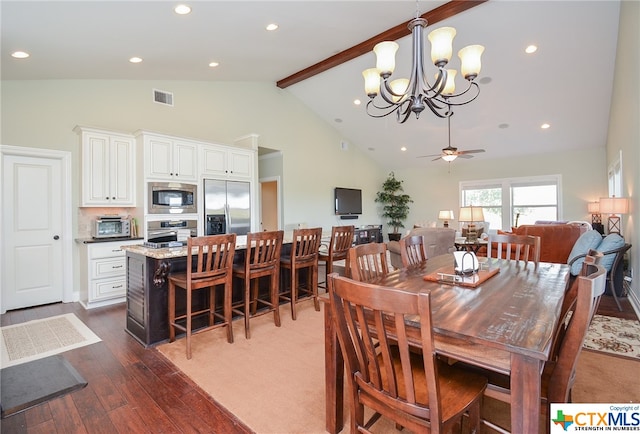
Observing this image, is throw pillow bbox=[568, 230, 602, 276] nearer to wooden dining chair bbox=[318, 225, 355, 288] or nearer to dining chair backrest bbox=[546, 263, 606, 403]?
wooden dining chair bbox=[318, 225, 355, 288]

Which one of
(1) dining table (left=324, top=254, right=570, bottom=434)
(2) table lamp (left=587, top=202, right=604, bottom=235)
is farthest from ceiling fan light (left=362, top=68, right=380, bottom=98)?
(2) table lamp (left=587, top=202, right=604, bottom=235)

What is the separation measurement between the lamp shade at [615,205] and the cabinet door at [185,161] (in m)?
6.07

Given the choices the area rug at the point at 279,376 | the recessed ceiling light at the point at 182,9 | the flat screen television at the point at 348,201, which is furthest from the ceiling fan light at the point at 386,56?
the flat screen television at the point at 348,201

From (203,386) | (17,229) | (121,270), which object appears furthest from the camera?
(121,270)

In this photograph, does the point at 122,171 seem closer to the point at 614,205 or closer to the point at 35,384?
the point at 35,384

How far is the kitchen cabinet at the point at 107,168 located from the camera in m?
4.30

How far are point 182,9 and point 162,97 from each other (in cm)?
238

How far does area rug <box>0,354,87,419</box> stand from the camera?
1040 millimetres

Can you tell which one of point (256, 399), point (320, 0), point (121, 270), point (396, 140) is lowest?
point (256, 399)

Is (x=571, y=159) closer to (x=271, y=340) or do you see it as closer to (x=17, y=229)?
(x=271, y=340)

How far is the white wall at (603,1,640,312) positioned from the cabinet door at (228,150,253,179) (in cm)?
527

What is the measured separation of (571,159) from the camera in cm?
767

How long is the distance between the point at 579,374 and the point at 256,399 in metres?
2.35

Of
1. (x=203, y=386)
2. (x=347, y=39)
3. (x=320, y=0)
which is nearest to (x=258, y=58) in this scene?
(x=347, y=39)
